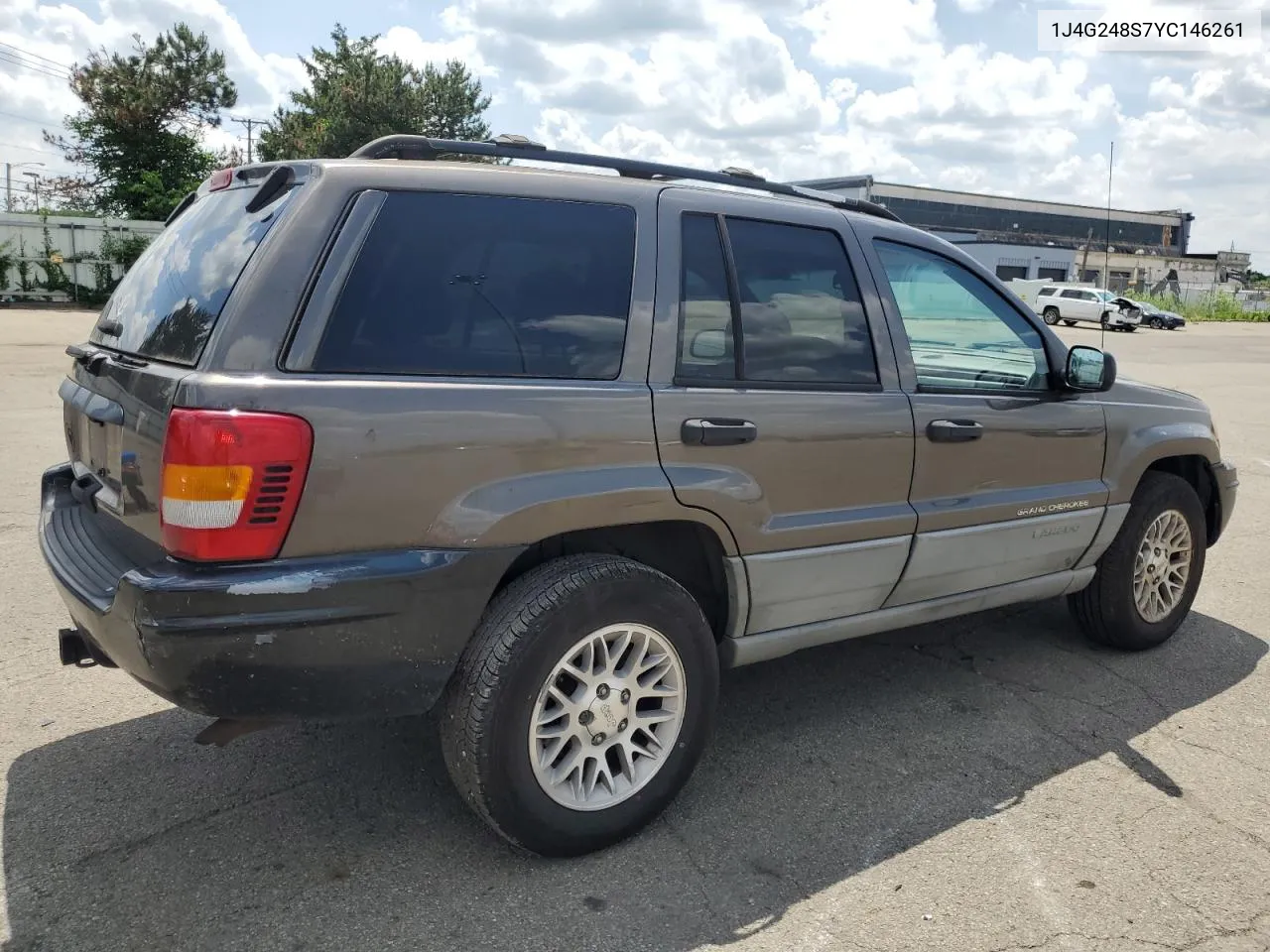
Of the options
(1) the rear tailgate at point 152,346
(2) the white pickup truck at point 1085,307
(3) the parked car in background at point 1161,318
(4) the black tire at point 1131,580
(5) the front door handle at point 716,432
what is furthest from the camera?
(3) the parked car in background at point 1161,318

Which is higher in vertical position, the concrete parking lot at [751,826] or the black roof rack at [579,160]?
the black roof rack at [579,160]

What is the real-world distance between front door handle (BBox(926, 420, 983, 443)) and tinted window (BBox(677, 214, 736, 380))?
85 centimetres

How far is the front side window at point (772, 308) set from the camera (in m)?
3.08

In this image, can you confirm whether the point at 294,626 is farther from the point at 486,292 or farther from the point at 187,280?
the point at 187,280

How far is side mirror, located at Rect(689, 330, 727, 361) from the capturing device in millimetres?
3046

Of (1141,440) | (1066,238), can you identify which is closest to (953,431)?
(1141,440)

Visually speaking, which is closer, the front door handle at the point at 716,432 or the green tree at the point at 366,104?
the front door handle at the point at 716,432

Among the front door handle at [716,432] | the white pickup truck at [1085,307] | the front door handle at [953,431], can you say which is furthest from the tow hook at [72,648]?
the white pickup truck at [1085,307]

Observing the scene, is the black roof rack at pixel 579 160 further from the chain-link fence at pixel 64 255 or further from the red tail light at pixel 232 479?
the chain-link fence at pixel 64 255

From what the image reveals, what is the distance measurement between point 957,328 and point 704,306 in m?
1.23

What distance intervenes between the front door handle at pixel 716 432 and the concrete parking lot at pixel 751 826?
1.13 m

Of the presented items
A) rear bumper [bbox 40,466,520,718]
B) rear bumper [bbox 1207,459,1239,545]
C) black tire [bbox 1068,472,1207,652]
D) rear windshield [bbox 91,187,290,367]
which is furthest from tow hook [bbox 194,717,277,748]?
rear bumper [bbox 1207,459,1239,545]

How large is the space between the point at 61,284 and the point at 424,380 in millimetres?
30353

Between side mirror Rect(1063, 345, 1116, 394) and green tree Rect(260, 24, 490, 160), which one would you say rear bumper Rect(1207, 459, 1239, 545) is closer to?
side mirror Rect(1063, 345, 1116, 394)
